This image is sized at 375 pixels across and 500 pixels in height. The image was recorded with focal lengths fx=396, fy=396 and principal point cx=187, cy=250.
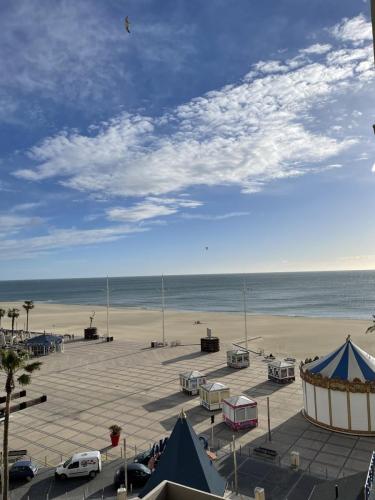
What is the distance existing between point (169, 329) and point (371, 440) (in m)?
52.3

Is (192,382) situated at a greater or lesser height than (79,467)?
greater

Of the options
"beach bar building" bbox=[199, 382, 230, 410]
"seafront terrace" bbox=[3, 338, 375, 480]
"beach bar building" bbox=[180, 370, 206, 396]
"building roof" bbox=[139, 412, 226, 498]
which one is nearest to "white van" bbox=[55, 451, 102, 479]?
"seafront terrace" bbox=[3, 338, 375, 480]

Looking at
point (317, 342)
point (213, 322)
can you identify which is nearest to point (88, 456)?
point (317, 342)

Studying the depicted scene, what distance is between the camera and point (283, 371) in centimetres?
3291

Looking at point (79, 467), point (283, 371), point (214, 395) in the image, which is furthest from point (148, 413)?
point (283, 371)

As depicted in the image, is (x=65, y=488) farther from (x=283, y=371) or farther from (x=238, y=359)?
(x=238, y=359)

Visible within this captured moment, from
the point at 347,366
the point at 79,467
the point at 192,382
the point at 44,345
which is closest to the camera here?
the point at 79,467

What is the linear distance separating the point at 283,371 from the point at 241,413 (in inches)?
395

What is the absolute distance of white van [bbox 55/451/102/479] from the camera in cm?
1889

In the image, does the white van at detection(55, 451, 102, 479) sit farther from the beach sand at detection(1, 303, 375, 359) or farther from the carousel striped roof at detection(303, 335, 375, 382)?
the beach sand at detection(1, 303, 375, 359)

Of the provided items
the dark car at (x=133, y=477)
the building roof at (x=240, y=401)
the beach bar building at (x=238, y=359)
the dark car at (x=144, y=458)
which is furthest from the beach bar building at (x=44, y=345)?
the dark car at (x=133, y=477)

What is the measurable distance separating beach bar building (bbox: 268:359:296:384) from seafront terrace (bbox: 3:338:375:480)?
0.72 m

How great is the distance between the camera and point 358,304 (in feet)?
376

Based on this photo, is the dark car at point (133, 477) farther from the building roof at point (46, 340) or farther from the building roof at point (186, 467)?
the building roof at point (46, 340)
